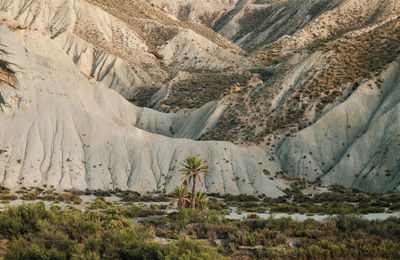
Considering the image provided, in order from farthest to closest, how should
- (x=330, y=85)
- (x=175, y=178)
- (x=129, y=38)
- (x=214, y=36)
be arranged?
(x=214, y=36) → (x=129, y=38) → (x=330, y=85) → (x=175, y=178)

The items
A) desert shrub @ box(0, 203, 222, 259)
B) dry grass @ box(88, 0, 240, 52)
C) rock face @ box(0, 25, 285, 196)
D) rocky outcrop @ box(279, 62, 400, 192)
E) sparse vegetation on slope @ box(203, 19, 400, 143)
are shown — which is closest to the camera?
desert shrub @ box(0, 203, 222, 259)

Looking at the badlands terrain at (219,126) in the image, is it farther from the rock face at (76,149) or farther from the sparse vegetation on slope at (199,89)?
the sparse vegetation on slope at (199,89)

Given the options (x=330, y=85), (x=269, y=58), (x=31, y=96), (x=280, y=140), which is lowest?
(x=280, y=140)

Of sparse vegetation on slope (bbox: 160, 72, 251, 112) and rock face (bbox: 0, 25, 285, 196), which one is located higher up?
sparse vegetation on slope (bbox: 160, 72, 251, 112)

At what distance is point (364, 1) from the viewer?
4407 inches

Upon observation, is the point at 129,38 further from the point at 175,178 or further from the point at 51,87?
the point at 175,178

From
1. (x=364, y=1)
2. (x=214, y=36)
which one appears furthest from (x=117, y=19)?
(x=364, y=1)

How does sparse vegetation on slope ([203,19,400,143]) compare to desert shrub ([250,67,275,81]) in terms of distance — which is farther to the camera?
desert shrub ([250,67,275,81])

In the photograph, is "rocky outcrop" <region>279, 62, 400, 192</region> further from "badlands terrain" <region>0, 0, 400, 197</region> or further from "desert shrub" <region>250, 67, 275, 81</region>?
"desert shrub" <region>250, 67, 275, 81</region>

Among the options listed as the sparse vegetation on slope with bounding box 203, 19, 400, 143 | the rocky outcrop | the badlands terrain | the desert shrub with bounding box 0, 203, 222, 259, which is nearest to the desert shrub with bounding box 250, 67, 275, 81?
the badlands terrain

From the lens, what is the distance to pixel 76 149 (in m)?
54.1

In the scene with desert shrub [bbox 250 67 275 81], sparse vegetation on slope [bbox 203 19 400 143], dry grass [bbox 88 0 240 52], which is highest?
dry grass [bbox 88 0 240 52]

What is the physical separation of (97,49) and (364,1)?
8798cm

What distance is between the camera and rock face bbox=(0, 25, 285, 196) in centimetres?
4934
